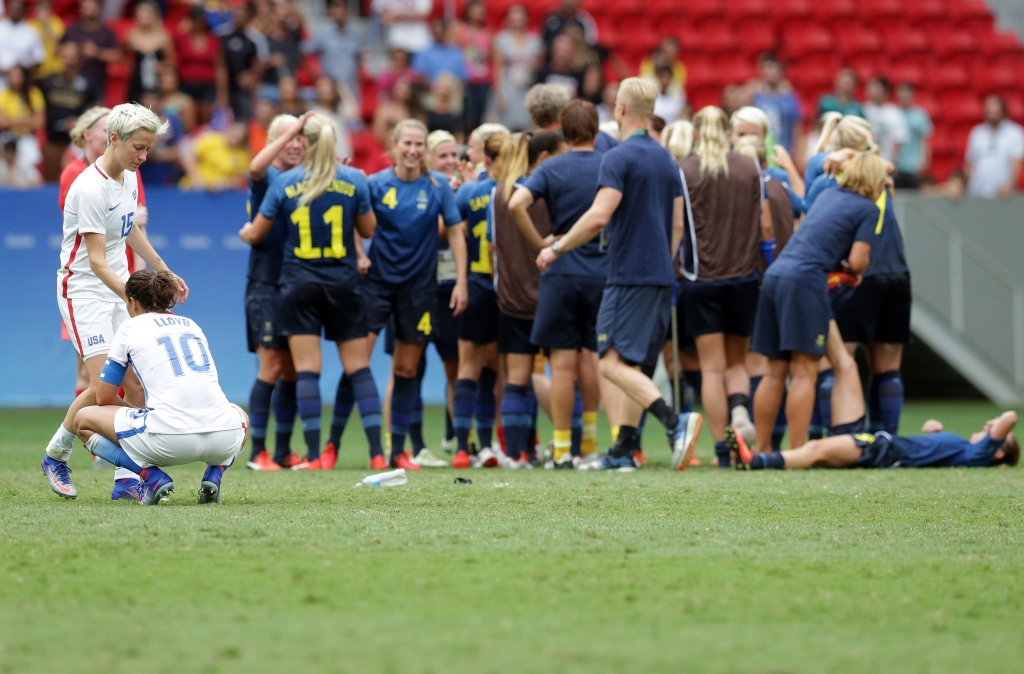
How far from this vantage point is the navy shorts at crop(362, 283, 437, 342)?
8.90m

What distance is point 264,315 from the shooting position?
8758 mm

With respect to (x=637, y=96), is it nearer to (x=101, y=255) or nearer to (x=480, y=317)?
(x=480, y=317)

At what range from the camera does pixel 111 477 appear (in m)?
7.71

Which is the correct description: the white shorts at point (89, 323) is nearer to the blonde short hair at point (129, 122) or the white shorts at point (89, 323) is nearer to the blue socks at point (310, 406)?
the blonde short hair at point (129, 122)

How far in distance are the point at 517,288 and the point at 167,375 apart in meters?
3.42

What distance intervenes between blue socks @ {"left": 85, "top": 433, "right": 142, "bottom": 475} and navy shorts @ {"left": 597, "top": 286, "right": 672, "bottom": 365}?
307 cm

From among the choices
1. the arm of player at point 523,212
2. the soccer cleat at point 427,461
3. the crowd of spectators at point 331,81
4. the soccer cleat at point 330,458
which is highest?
the crowd of spectators at point 331,81

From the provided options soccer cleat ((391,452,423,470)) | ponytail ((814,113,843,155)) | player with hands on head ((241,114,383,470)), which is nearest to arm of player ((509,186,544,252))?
player with hands on head ((241,114,383,470))

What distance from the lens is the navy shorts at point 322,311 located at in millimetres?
8398

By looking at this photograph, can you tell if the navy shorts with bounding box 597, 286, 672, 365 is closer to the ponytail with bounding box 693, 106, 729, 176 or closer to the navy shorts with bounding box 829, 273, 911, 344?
the ponytail with bounding box 693, 106, 729, 176

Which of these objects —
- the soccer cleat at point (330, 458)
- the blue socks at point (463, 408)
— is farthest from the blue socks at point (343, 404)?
the blue socks at point (463, 408)

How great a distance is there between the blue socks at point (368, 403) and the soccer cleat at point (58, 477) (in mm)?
2458

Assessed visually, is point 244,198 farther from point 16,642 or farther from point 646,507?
point 16,642

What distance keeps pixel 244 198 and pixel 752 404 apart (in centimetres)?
714
